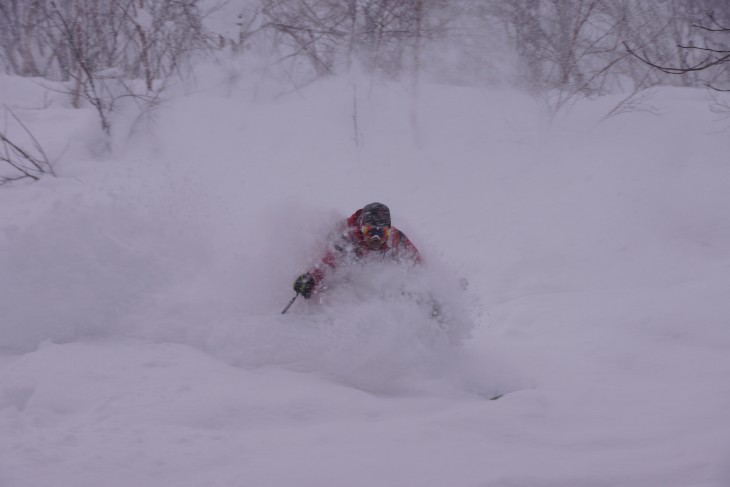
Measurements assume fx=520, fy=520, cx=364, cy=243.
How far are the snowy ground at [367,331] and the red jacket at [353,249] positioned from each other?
0.18 meters

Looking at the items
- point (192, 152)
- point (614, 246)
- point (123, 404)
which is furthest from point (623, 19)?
point (123, 404)

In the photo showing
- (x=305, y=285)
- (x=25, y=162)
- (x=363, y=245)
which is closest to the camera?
(x=305, y=285)

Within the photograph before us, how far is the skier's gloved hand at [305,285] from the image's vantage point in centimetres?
400

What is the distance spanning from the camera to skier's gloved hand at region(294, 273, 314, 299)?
400 cm

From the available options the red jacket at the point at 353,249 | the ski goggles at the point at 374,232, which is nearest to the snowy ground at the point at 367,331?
the red jacket at the point at 353,249

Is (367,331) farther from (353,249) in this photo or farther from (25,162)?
(25,162)

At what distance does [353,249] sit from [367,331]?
0.71 m

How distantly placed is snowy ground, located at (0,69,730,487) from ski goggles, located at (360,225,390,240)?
14.1 inches

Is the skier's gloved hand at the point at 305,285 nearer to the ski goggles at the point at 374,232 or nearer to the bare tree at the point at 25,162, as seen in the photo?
the ski goggles at the point at 374,232

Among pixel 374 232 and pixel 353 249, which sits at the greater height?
pixel 374 232

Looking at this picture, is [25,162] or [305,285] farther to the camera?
[25,162]

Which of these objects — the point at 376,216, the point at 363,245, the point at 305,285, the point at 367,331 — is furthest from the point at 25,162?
the point at 367,331

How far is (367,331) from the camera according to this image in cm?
402

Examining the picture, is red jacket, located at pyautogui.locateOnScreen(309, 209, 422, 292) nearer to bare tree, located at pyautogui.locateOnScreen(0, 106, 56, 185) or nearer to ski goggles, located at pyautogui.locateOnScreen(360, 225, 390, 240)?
ski goggles, located at pyautogui.locateOnScreen(360, 225, 390, 240)
